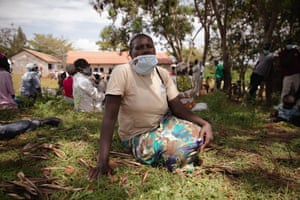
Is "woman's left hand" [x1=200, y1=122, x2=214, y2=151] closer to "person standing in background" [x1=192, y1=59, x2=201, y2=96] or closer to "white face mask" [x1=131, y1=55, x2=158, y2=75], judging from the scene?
"white face mask" [x1=131, y1=55, x2=158, y2=75]

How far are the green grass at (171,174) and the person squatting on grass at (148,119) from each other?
16 centimetres

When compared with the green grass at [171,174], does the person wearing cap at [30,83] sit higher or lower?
higher

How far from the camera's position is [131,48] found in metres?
2.63

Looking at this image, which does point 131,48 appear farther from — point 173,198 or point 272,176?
point 272,176

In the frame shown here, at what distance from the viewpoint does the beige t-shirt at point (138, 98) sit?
7.95 feet

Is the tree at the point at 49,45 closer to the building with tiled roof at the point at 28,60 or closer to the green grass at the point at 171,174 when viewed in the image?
the building with tiled roof at the point at 28,60

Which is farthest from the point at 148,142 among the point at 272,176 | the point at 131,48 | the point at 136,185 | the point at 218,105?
the point at 218,105

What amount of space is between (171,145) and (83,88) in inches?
142

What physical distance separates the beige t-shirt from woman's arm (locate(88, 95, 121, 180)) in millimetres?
100

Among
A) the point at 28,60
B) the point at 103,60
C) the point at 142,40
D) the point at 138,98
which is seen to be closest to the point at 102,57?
the point at 103,60

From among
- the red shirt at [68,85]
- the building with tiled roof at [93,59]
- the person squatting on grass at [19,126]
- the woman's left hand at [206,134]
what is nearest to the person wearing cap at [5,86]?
the red shirt at [68,85]

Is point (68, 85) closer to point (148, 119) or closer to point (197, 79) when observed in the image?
point (148, 119)

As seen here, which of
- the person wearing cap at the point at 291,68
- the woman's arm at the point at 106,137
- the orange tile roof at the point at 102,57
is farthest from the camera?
the orange tile roof at the point at 102,57

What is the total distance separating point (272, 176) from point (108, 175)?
1.54 metres
